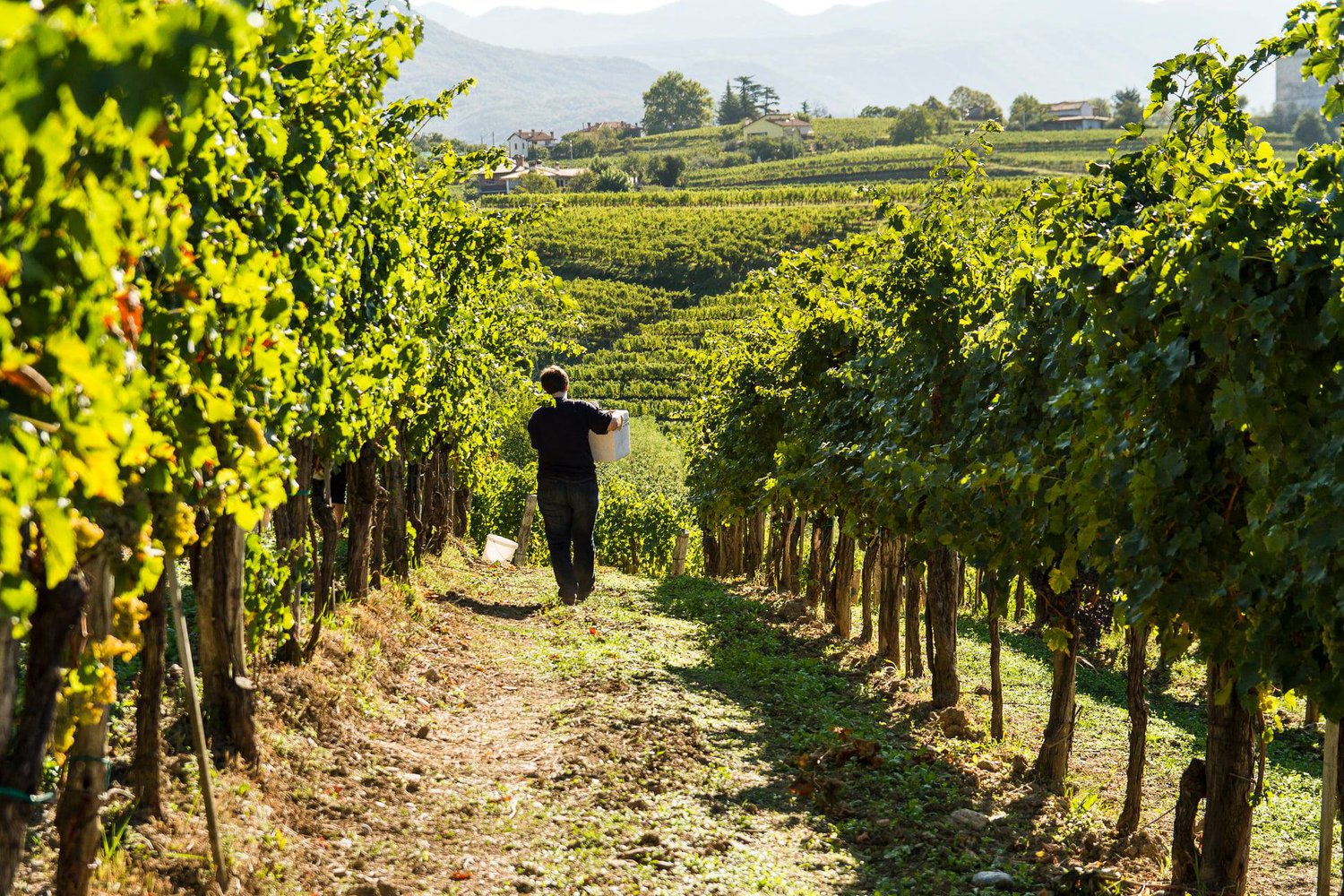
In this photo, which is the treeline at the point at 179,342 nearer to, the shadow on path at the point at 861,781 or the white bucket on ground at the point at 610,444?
the white bucket on ground at the point at 610,444

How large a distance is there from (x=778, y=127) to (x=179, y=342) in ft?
470

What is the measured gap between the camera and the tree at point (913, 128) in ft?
389

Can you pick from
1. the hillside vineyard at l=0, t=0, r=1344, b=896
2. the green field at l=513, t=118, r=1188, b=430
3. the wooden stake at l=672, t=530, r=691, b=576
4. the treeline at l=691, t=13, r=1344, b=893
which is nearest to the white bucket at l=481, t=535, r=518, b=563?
the wooden stake at l=672, t=530, r=691, b=576

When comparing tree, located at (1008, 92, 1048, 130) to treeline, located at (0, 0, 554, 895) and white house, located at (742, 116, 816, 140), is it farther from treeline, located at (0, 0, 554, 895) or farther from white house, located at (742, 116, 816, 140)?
treeline, located at (0, 0, 554, 895)

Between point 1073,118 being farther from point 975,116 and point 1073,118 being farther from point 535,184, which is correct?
point 535,184

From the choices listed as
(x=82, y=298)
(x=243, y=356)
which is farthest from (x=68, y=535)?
(x=243, y=356)

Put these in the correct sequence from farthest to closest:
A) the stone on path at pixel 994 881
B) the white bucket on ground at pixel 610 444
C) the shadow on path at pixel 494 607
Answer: the shadow on path at pixel 494 607, the white bucket on ground at pixel 610 444, the stone on path at pixel 994 881

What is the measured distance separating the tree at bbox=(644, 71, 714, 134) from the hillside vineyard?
557 feet

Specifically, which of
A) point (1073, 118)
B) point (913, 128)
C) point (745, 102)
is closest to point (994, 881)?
point (913, 128)

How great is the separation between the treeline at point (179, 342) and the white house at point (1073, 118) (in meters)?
132

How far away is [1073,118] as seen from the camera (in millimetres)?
133625

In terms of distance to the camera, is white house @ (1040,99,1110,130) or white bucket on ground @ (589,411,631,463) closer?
white bucket on ground @ (589,411,631,463)

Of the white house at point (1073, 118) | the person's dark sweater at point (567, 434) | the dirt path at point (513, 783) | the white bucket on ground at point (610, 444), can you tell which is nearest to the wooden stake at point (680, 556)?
the white bucket on ground at point (610, 444)

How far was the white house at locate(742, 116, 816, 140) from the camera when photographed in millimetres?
136250
